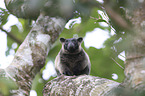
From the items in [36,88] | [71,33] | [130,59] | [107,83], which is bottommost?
[36,88]

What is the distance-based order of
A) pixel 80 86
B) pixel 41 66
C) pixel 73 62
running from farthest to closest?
pixel 73 62 → pixel 41 66 → pixel 80 86

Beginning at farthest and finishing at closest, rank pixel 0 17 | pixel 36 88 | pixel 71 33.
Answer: pixel 71 33 → pixel 36 88 → pixel 0 17

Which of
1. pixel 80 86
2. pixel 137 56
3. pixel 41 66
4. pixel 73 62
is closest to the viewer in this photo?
pixel 137 56

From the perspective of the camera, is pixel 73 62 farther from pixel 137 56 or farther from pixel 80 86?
pixel 137 56

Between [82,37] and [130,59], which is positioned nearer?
[130,59]

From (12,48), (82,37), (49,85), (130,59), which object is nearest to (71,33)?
(82,37)

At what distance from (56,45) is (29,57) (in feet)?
9.21

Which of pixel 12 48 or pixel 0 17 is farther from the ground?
pixel 0 17

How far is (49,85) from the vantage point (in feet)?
12.1

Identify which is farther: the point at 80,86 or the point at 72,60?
the point at 72,60

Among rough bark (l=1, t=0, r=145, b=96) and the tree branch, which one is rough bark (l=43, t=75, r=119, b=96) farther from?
the tree branch

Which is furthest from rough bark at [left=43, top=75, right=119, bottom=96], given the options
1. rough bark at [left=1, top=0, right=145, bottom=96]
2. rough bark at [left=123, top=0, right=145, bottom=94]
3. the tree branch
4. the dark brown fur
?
the dark brown fur

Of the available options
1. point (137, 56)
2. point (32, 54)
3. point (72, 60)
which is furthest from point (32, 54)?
point (72, 60)

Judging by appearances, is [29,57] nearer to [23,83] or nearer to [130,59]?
[23,83]
